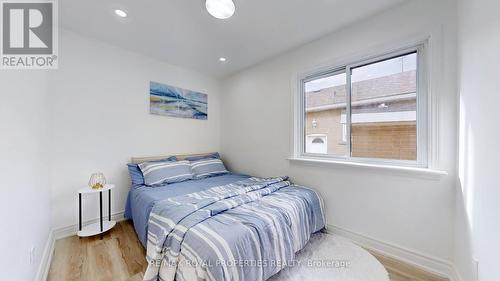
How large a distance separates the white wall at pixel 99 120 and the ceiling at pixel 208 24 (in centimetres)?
26

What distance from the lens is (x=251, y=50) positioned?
8.65 ft

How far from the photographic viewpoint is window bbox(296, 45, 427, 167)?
1.78 m

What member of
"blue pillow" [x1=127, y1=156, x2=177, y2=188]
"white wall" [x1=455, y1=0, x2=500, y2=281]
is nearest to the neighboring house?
"white wall" [x1=455, y1=0, x2=500, y2=281]

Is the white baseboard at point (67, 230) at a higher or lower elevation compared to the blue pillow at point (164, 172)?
lower

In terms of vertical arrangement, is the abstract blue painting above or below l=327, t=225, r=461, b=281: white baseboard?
above

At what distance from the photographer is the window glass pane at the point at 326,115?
228 cm

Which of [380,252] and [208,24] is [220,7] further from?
[380,252]

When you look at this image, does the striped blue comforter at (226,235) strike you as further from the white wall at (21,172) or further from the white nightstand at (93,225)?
the white nightstand at (93,225)

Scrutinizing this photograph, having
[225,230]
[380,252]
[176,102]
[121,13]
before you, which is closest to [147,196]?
[225,230]

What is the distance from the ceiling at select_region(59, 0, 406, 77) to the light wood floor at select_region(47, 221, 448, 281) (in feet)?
7.85

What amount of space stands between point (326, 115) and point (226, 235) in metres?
1.91

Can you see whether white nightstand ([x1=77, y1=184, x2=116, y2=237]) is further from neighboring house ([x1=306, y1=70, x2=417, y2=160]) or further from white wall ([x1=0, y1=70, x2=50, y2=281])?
neighboring house ([x1=306, y1=70, x2=417, y2=160])

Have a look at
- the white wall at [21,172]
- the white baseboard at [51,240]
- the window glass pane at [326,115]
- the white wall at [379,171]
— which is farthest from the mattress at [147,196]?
the window glass pane at [326,115]

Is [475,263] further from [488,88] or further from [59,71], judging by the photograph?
[59,71]
